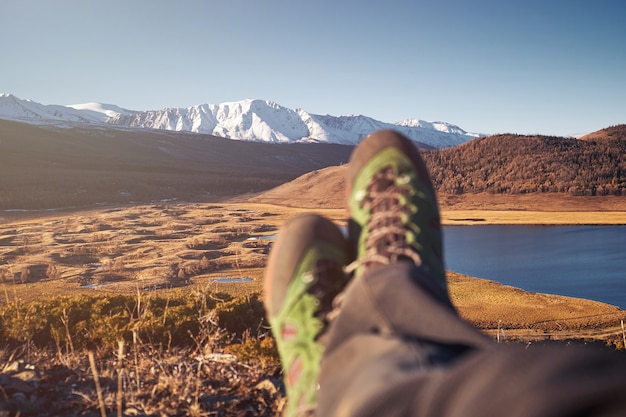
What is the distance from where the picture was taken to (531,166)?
4594cm

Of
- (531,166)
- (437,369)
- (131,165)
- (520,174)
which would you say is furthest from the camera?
(131,165)

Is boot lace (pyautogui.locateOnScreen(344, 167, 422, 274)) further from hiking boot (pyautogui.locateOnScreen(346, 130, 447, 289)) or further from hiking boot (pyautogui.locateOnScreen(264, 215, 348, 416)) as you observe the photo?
hiking boot (pyautogui.locateOnScreen(264, 215, 348, 416))

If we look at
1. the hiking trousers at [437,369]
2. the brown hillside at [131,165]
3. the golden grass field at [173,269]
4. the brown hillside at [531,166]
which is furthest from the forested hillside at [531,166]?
the hiking trousers at [437,369]

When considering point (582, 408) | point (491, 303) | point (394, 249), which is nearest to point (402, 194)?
point (394, 249)

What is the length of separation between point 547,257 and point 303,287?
88.1 ft

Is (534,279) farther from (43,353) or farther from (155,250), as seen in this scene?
(43,353)

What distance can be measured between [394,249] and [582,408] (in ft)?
4.85

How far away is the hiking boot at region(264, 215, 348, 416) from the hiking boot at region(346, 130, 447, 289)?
0.16 metres

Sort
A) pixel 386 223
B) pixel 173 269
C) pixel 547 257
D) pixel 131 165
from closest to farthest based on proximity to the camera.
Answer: pixel 386 223, pixel 173 269, pixel 547 257, pixel 131 165

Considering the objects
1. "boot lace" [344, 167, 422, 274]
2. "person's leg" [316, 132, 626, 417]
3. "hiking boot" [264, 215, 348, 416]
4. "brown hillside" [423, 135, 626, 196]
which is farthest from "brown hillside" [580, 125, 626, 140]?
"hiking boot" [264, 215, 348, 416]

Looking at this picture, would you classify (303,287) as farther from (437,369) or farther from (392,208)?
(437,369)

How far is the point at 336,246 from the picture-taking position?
102 inches

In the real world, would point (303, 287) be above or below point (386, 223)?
below

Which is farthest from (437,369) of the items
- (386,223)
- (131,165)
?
(131,165)
